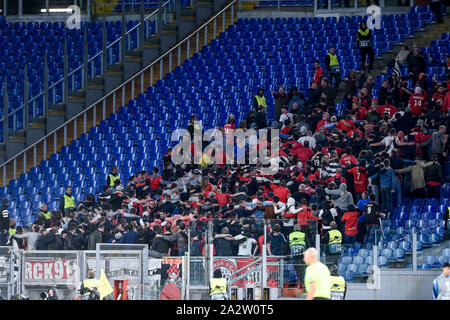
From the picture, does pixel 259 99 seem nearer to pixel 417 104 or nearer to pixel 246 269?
pixel 417 104

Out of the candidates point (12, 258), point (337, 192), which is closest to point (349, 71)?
point (337, 192)

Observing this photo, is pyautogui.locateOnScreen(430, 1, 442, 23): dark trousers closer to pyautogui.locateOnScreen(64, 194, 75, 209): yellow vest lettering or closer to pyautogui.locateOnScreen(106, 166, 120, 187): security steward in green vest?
pyautogui.locateOnScreen(106, 166, 120, 187): security steward in green vest

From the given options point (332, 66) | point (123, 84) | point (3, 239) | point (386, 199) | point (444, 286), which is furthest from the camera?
point (123, 84)

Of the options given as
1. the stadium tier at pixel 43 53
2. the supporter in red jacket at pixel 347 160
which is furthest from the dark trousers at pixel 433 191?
the stadium tier at pixel 43 53

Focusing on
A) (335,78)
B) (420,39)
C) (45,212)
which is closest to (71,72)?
(45,212)

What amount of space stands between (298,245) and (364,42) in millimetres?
10321

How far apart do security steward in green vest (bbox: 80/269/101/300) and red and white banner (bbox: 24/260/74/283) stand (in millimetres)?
792

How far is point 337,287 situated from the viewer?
1470cm

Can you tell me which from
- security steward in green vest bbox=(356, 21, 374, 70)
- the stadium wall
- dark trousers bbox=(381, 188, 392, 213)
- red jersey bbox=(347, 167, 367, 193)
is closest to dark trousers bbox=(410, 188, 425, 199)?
dark trousers bbox=(381, 188, 392, 213)

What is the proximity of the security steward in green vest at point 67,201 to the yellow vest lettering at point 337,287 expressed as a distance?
357 inches

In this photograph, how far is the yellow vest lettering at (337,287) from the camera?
48.1 ft

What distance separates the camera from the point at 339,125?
21.5 m

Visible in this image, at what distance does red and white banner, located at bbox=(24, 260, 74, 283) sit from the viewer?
16.5 metres
